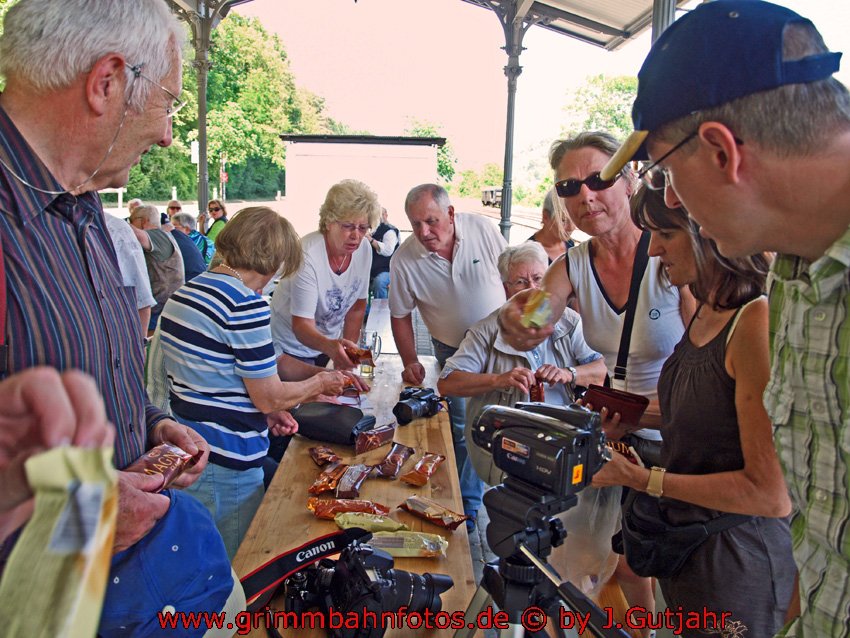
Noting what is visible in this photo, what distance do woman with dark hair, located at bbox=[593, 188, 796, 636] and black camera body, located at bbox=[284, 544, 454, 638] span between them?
1.83 ft

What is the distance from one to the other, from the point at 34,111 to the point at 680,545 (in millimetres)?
1691

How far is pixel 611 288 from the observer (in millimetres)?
2418

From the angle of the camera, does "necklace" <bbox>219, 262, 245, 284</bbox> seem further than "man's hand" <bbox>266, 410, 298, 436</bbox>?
No

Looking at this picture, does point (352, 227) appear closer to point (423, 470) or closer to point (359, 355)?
point (359, 355)

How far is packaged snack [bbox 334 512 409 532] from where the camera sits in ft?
5.40

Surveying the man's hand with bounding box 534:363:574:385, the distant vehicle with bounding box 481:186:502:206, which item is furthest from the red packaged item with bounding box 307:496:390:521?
the distant vehicle with bounding box 481:186:502:206

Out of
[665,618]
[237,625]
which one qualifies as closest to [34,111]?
[237,625]

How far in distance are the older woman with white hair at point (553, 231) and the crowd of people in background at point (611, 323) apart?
1241 mm

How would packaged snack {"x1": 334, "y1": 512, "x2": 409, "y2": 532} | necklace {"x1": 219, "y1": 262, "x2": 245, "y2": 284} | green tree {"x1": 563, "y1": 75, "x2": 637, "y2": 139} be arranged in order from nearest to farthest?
packaged snack {"x1": 334, "y1": 512, "x2": 409, "y2": 532}, necklace {"x1": 219, "y1": 262, "x2": 245, "y2": 284}, green tree {"x1": 563, "y1": 75, "x2": 637, "y2": 139}

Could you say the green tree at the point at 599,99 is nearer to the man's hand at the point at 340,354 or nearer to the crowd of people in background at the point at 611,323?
the man's hand at the point at 340,354

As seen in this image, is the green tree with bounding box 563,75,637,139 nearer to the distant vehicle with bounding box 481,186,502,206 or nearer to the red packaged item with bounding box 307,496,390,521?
the distant vehicle with bounding box 481,186,502,206

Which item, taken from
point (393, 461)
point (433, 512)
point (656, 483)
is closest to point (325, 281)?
point (393, 461)

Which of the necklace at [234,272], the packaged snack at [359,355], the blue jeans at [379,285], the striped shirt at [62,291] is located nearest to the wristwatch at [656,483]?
the striped shirt at [62,291]

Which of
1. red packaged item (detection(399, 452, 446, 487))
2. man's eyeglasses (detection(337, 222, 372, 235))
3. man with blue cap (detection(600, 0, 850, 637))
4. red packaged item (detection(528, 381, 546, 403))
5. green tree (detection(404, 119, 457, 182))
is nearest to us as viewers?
man with blue cap (detection(600, 0, 850, 637))
